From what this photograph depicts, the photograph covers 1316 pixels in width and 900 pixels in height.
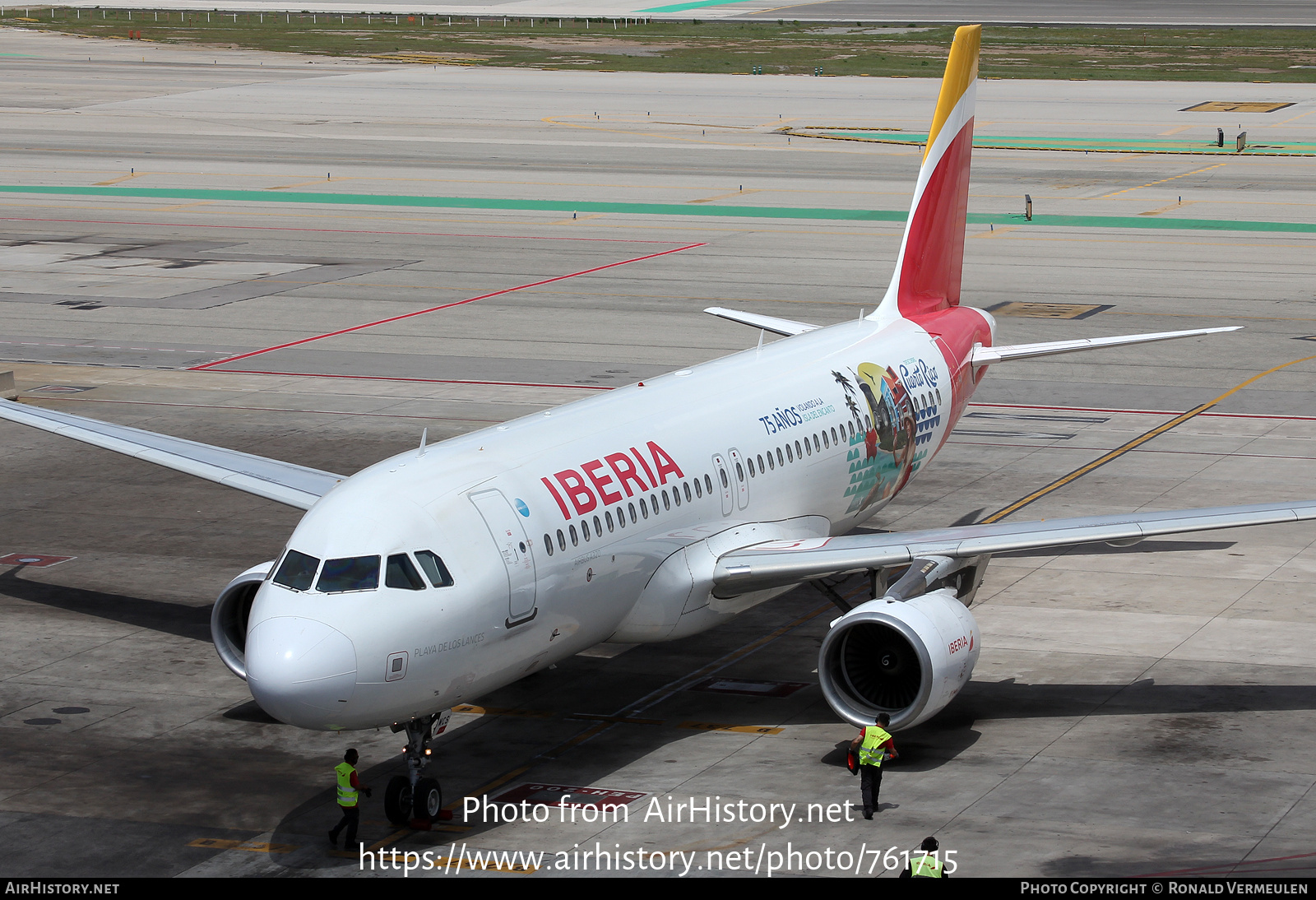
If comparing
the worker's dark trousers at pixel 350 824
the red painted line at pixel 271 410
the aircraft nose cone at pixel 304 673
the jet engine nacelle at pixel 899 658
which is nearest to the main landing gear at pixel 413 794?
the worker's dark trousers at pixel 350 824

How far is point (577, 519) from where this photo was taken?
75.1 ft

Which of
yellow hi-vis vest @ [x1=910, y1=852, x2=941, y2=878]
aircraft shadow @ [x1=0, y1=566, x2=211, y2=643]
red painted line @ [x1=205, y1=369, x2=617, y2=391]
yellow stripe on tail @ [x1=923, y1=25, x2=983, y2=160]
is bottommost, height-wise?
aircraft shadow @ [x1=0, y1=566, x2=211, y2=643]

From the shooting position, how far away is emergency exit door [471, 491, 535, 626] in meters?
21.5

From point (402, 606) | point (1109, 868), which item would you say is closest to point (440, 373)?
point (402, 606)

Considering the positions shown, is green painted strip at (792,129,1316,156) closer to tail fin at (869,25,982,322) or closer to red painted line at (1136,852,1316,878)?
tail fin at (869,25,982,322)

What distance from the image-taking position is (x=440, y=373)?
5059 centimetres

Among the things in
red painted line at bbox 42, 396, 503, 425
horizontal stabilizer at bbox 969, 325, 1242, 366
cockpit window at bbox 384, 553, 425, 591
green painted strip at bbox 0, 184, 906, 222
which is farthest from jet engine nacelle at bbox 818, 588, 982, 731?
green painted strip at bbox 0, 184, 906, 222

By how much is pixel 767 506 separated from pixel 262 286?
42.0m

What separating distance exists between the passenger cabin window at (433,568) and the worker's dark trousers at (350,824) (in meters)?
2.94

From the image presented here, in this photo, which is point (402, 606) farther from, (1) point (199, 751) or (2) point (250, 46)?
(2) point (250, 46)

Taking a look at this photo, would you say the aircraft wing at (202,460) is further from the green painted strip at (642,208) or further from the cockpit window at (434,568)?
the green painted strip at (642,208)

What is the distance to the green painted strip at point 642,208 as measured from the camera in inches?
3009

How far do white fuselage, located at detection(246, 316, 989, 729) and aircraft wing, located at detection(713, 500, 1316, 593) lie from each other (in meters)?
0.83

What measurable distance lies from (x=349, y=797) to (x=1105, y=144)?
91777 mm
